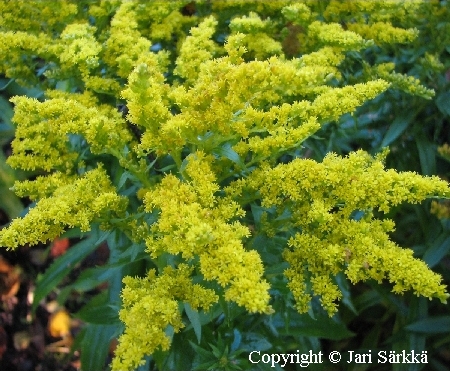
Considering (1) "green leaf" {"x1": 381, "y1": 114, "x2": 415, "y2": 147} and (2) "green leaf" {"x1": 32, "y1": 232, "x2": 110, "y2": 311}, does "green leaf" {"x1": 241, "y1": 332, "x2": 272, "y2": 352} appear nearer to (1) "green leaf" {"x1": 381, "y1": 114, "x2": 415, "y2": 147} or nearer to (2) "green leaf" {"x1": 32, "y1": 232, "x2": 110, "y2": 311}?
(2) "green leaf" {"x1": 32, "y1": 232, "x2": 110, "y2": 311}

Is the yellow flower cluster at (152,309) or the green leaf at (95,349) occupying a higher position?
the yellow flower cluster at (152,309)

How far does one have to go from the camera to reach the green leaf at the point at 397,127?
83.4 inches

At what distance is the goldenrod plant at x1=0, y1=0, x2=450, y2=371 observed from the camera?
1283mm

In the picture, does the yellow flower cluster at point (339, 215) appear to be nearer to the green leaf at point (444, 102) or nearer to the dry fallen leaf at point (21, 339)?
the green leaf at point (444, 102)

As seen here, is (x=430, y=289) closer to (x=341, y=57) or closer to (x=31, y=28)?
(x=341, y=57)

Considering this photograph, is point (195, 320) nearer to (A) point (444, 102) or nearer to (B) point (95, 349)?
(B) point (95, 349)

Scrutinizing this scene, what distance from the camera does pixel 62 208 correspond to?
1.37 meters

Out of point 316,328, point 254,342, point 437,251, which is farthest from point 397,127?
point 254,342

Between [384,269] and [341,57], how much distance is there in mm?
799

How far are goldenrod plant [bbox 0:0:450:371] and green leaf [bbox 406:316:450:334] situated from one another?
0.65 m

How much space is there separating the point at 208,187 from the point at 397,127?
3.73ft

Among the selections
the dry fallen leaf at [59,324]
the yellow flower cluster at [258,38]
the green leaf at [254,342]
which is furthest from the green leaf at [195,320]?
the dry fallen leaf at [59,324]

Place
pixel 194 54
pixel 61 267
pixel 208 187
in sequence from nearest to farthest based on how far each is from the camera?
pixel 208 187
pixel 194 54
pixel 61 267

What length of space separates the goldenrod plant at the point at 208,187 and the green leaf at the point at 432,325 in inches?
25.4
